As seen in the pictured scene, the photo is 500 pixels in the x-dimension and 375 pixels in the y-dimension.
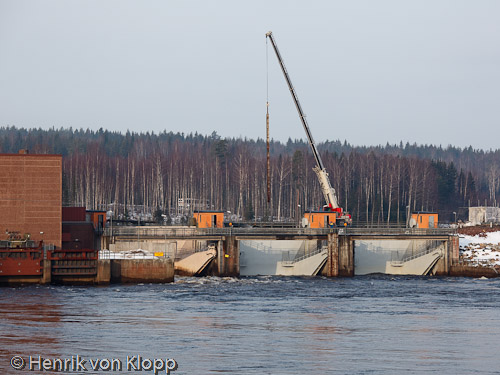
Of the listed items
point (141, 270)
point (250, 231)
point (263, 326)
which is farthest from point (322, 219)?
point (263, 326)

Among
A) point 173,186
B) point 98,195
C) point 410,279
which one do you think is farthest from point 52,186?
point 173,186

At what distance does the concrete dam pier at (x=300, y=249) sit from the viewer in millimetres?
75500

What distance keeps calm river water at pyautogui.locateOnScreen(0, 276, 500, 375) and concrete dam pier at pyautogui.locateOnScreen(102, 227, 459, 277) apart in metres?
6.74

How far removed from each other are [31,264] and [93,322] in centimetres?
2110

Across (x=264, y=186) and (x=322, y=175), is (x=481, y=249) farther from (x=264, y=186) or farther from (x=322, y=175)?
(x=264, y=186)

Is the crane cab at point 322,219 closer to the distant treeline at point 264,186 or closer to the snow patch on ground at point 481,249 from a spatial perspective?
the snow patch on ground at point 481,249

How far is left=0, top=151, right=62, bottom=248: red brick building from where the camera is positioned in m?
67.9

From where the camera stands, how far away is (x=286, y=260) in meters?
83.0

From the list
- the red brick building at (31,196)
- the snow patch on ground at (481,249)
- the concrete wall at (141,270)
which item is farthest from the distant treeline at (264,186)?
the concrete wall at (141,270)

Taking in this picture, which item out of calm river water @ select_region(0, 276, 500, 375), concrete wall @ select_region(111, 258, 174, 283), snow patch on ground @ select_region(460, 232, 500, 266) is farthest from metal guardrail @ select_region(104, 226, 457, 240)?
calm river water @ select_region(0, 276, 500, 375)

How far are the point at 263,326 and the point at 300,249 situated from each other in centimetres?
3798

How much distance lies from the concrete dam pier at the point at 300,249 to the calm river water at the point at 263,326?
6.74 meters

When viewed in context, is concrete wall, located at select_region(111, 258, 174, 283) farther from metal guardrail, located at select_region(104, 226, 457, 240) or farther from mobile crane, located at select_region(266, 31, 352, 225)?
mobile crane, located at select_region(266, 31, 352, 225)

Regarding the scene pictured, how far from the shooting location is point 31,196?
68.1 m
